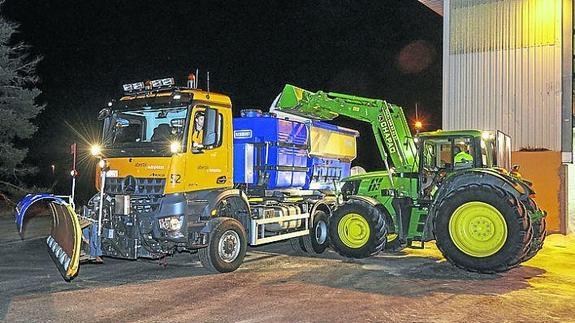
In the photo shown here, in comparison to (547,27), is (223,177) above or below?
below

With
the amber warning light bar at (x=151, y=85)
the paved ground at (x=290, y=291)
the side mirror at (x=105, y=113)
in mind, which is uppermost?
the amber warning light bar at (x=151, y=85)

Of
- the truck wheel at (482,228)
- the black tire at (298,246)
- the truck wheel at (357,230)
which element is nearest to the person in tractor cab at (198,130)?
the truck wheel at (357,230)

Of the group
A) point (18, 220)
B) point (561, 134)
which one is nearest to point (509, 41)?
point (561, 134)

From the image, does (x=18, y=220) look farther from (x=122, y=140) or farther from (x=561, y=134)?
(x=561, y=134)

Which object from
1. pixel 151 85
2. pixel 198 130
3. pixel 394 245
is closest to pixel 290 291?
pixel 198 130

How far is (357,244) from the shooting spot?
12.3m

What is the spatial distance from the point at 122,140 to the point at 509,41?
41.5 feet

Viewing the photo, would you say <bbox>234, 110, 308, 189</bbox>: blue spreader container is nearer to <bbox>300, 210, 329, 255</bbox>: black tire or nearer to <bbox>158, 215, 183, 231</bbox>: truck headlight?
<bbox>300, 210, 329, 255</bbox>: black tire

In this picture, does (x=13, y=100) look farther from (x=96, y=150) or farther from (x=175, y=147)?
(x=175, y=147)

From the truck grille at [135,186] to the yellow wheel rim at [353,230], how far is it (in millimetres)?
4188

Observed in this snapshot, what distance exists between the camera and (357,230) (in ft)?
40.6

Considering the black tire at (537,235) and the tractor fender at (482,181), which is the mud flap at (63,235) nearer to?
the tractor fender at (482,181)

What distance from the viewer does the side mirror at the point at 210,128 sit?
10.5 meters

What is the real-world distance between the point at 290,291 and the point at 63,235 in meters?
3.97
